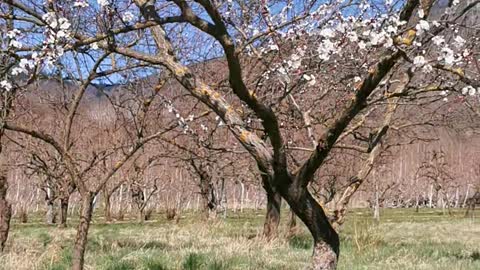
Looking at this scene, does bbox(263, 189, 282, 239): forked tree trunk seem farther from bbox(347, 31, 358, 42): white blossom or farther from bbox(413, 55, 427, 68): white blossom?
bbox(413, 55, 427, 68): white blossom

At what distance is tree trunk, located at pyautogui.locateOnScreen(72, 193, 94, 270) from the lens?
699cm

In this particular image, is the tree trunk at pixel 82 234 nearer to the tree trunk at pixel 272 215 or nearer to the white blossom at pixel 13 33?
the white blossom at pixel 13 33

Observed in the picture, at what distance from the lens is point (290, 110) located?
37.4 feet

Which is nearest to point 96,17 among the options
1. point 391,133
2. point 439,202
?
point 391,133

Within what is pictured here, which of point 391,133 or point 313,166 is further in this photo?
point 391,133

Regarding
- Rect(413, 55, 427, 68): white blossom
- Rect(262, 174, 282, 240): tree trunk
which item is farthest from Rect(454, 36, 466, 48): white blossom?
Rect(262, 174, 282, 240): tree trunk

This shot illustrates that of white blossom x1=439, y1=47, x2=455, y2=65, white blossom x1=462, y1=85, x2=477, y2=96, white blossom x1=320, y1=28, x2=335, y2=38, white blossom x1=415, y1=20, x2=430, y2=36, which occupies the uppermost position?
white blossom x1=320, y1=28, x2=335, y2=38

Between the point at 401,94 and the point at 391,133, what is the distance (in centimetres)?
882

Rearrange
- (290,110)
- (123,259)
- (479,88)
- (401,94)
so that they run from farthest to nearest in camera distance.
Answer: (290,110) → (123,259) → (401,94) → (479,88)

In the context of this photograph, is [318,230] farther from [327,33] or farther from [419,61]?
[419,61]

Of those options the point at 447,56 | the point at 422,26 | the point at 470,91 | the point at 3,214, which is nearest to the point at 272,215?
the point at 3,214

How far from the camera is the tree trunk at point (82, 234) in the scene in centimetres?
699

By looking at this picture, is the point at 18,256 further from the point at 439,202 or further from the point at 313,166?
the point at 439,202

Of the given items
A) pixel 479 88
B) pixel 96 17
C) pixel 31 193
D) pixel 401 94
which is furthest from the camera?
pixel 31 193
